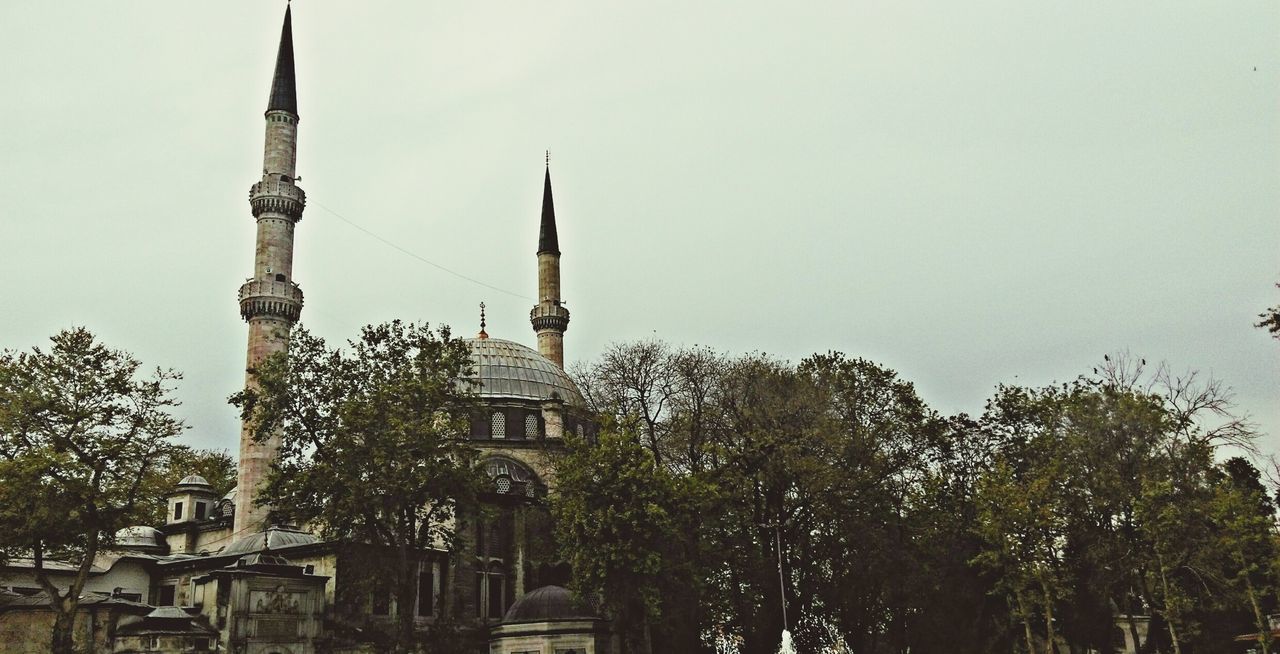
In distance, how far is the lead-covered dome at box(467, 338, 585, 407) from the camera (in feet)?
137

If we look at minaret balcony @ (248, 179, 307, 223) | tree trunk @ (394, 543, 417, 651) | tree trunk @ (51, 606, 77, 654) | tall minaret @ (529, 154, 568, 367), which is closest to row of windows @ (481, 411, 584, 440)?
tall minaret @ (529, 154, 568, 367)

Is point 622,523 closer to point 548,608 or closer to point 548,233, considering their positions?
point 548,608

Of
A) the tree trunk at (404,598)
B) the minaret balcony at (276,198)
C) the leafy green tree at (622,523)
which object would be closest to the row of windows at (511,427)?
the minaret balcony at (276,198)

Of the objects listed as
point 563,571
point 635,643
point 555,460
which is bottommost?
point 635,643

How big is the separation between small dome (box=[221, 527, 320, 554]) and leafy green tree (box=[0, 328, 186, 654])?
4.96 meters

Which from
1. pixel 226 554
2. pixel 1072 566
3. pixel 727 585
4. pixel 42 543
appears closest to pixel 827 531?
pixel 727 585

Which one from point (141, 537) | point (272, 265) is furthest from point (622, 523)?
point (141, 537)

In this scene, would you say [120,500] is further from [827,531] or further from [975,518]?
[975,518]

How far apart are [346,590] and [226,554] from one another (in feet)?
20.7

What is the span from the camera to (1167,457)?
94.2 feet

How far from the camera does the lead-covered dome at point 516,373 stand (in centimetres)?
4184

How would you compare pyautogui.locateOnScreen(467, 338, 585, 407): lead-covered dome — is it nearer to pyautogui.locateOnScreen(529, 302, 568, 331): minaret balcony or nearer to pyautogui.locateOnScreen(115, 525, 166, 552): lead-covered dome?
pyautogui.locateOnScreen(529, 302, 568, 331): minaret balcony

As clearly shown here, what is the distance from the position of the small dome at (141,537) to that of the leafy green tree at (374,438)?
1410cm

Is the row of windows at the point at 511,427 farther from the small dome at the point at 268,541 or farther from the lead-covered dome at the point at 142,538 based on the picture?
the lead-covered dome at the point at 142,538
